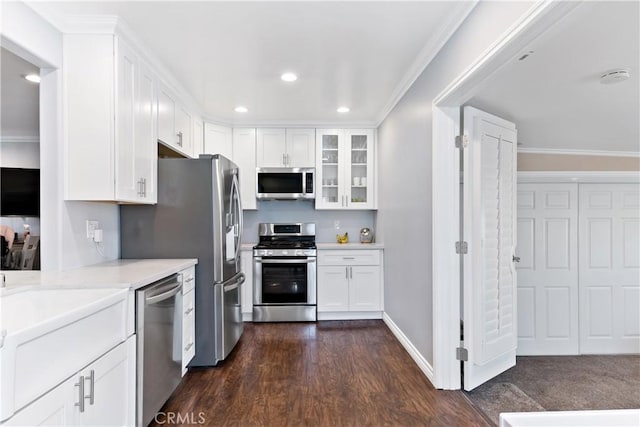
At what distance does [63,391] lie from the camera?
1260 millimetres

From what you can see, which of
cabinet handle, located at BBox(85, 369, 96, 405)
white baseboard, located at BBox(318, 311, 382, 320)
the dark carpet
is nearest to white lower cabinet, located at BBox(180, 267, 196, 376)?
cabinet handle, located at BBox(85, 369, 96, 405)

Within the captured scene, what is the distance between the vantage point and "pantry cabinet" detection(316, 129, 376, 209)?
4402 mm

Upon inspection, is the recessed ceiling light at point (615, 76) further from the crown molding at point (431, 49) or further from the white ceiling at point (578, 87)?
the crown molding at point (431, 49)

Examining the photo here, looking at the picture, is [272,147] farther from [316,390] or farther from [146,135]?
[316,390]

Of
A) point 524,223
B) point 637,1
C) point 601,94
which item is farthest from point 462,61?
point 524,223

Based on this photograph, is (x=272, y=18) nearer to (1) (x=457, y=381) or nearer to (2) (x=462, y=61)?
(2) (x=462, y=61)

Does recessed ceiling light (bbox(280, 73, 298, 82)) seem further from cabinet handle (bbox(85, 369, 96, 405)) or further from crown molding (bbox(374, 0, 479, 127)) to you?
cabinet handle (bbox(85, 369, 96, 405))

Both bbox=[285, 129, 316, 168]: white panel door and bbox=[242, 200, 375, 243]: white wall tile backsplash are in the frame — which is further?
bbox=[242, 200, 375, 243]: white wall tile backsplash

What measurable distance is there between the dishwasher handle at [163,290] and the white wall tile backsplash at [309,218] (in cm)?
234

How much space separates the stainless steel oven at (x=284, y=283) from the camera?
397 cm

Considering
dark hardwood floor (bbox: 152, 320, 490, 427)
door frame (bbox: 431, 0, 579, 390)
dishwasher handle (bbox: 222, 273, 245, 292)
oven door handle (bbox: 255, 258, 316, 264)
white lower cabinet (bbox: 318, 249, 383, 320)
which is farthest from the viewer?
white lower cabinet (bbox: 318, 249, 383, 320)

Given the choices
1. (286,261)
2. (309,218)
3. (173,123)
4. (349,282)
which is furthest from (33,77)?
(349,282)

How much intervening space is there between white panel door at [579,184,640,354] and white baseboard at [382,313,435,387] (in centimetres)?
172

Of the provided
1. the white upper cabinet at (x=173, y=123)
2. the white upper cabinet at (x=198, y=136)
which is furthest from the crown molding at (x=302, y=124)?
the white upper cabinet at (x=173, y=123)
